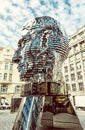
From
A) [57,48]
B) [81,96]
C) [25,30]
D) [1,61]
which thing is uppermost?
[1,61]

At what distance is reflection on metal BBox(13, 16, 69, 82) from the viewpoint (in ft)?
9.29

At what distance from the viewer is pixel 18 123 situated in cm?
251

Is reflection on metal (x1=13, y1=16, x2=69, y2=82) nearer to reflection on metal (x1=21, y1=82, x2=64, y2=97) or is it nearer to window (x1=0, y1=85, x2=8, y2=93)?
reflection on metal (x1=21, y1=82, x2=64, y2=97)

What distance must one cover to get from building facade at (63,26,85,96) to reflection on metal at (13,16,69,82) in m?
24.6

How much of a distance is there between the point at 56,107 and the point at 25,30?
5.19 feet

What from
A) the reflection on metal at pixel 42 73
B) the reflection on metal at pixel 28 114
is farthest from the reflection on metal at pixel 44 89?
the reflection on metal at pixel 28 114

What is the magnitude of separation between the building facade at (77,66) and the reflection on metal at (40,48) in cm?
2456

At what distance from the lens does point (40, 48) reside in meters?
2.83

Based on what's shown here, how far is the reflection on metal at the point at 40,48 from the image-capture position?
9.29ft

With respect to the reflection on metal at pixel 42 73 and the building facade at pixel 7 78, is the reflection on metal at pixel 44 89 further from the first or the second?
the building facade at pixel 7 78

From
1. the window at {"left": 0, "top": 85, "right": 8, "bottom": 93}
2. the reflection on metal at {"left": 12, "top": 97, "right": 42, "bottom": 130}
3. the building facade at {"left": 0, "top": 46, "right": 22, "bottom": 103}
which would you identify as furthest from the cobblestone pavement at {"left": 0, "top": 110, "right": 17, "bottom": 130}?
the window at {"left": 0, "top": 85, "right": 8, "bottom": 93}

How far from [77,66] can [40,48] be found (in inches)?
1067

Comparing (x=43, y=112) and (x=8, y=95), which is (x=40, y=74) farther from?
(x=8, y=95)

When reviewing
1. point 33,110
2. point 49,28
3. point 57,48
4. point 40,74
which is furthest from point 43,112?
point 49,28
